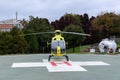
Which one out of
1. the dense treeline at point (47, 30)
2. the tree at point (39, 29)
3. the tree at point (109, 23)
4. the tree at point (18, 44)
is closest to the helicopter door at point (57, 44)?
the dense treeline at point (47, 30)

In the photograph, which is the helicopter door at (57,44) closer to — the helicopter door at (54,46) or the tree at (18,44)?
the helicopter door at (54,46)

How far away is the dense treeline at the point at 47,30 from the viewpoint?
64006mm

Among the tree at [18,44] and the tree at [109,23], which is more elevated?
the tree at [109,23]

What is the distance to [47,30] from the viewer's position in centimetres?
7575

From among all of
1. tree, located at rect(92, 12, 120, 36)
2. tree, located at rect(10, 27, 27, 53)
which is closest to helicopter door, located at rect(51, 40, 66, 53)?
tree, located at rect(10, 27, 27, 53)

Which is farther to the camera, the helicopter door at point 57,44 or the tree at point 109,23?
the tree at point 109,23

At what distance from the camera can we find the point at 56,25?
93625 mm

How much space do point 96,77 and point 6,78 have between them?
3.49 metres

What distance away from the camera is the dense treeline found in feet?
210

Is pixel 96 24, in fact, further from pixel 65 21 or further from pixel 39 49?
pixel 39 49

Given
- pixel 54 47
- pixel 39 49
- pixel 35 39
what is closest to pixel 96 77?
pixel 54 47

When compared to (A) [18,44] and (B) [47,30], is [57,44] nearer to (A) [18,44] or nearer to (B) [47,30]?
(A) [18,44]

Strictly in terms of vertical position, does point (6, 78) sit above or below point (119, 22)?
below

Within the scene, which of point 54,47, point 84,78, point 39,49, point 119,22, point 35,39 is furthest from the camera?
point 119,22
